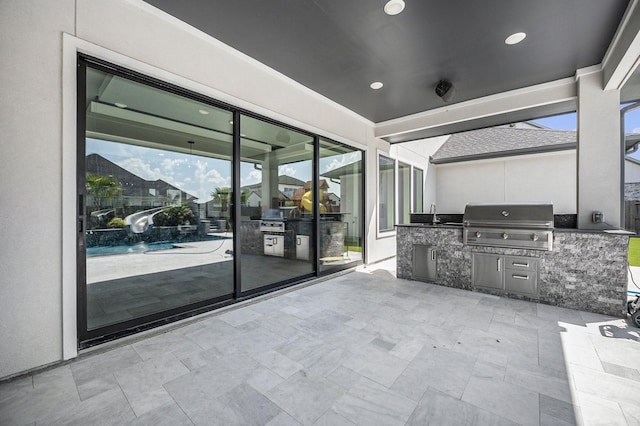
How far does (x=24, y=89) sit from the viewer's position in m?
1.95

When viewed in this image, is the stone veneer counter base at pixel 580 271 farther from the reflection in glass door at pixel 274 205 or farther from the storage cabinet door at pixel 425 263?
the reflection in glass door at pixel 274 205

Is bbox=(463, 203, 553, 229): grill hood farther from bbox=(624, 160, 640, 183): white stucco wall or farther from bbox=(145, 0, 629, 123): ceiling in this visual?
bbox=(145, 0, 629, 123): ceiling

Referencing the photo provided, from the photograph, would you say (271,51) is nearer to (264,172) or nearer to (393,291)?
(264,172)

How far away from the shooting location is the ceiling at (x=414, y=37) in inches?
101

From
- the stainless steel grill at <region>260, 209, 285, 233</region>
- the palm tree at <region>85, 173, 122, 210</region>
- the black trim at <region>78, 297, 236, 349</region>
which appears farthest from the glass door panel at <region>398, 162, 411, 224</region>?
the palm tree at <region>85, 173, 122, 210</region>

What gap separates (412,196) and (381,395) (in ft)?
22.6

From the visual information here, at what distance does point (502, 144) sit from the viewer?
8.61 meters

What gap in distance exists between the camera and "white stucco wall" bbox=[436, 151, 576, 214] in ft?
26.2

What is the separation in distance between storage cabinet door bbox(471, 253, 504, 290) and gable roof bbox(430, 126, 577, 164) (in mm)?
5053

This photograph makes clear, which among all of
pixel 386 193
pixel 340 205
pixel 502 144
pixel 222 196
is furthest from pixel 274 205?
pixel 502 144

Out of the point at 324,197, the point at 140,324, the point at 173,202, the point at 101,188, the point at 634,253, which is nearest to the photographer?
the point at 101,188

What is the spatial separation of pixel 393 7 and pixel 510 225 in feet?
9.94

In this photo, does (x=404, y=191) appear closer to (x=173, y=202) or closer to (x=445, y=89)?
(x=445, y=89)

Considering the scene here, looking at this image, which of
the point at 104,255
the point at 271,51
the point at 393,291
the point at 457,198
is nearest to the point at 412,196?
the point at 457,198
